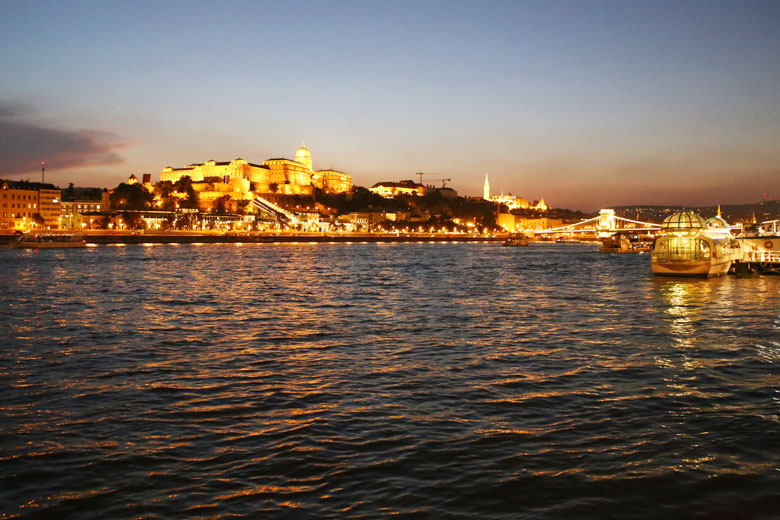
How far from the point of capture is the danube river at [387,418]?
216 inches

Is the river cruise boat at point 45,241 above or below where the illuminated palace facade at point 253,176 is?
below

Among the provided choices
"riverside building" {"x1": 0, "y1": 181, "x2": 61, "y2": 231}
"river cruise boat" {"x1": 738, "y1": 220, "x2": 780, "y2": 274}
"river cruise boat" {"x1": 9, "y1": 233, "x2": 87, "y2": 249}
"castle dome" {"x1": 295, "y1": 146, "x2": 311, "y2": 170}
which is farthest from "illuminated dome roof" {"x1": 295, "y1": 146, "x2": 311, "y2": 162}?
"river cruise boat" {"x1": 738, "y1": 220, "x2": 780, "y2": 274}

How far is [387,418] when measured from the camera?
7.81m

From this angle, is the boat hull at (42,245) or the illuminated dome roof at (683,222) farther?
the boat hull at (42,245)

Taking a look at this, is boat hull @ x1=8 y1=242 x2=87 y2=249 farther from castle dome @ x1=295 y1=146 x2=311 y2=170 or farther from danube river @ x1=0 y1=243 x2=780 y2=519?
castle dome @ x1=295 y1=146 x2=311 y2=170

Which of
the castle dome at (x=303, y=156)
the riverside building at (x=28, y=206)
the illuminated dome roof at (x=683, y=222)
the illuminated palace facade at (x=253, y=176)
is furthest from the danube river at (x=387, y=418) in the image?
the castle dome at (x=303, y=156)

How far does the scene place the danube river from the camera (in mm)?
5492

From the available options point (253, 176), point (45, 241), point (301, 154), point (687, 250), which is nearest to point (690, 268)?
point (687, 250)

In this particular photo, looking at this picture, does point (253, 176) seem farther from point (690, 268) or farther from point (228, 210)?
point (690, 268)

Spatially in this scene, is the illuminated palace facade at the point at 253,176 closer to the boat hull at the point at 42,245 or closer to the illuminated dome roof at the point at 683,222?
the boat hull at the point at 42,245

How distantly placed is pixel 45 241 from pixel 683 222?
80.3 m

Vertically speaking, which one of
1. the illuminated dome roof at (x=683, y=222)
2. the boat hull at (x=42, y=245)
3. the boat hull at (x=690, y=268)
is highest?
the illuminated dome roof at (x=683, y=222)

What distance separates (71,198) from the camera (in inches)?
5502

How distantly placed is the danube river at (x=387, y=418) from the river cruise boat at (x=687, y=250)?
1811 centimetres
